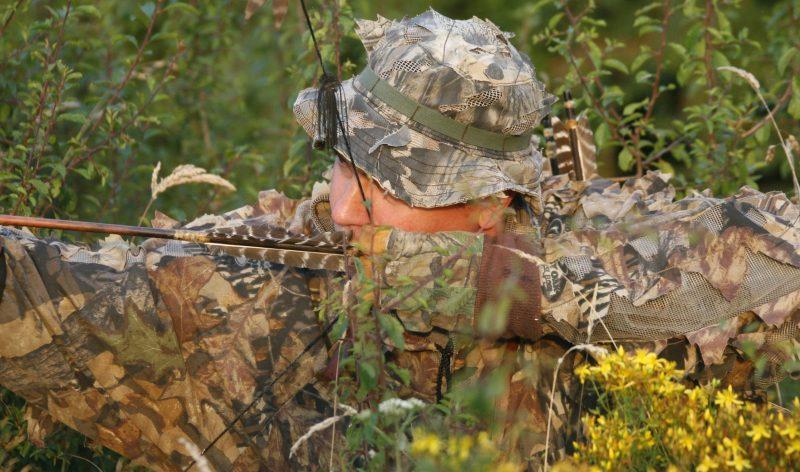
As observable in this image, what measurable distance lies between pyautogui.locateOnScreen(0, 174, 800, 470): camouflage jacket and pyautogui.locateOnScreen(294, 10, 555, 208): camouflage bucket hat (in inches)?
7.5

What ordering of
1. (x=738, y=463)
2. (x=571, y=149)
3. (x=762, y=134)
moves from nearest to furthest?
(x=738, y=463) < (x=571, y=149) < (x=762, y=134)

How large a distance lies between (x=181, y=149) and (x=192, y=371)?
3.09m

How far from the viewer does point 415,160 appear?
3.05 m

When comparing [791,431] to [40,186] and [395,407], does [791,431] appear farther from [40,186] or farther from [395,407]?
[40,186]

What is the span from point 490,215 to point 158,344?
973 mm

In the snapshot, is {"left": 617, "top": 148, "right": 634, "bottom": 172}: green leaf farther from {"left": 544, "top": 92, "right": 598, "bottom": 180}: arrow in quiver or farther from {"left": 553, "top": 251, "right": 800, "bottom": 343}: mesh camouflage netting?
{"left": 553, "top": 251, "right": 800, "bottom": 343}: mesh camouflage netting

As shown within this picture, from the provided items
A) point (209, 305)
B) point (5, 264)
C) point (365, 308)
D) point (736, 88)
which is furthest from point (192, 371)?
point (736, 88)

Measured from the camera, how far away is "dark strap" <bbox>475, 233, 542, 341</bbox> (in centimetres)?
283

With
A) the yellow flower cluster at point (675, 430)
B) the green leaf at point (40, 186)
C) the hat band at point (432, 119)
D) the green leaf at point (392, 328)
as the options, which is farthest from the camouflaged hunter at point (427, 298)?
the green leaf at point (40, 186)

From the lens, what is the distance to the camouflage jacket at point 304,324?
2871 mm

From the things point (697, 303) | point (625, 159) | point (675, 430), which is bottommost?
point (625, 159)

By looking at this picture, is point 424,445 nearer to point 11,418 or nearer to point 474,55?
point 474,55

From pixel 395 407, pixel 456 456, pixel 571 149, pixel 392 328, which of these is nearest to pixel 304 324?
pixel 392 328

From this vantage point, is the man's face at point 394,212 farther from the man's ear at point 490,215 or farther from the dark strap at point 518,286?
the dark strap at point 518,286
